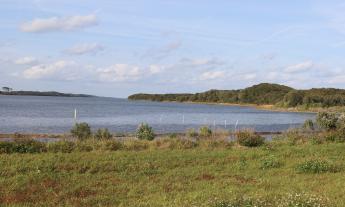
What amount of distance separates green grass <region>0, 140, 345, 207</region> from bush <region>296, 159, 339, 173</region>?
3cm

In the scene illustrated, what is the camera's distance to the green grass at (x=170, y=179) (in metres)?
10.4

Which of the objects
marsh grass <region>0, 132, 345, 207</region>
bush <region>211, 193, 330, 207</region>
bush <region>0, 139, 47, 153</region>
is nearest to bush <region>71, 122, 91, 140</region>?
marsh grass <region>0, 132, 345, 207</region>

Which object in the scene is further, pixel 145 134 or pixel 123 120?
pixel 123 120

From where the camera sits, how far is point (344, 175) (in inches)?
551

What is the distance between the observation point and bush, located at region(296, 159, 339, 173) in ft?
48.8

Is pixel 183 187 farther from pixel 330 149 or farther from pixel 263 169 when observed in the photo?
pixel 330 149

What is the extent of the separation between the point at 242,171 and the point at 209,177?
1575 millimetres

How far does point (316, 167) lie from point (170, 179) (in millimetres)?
4651

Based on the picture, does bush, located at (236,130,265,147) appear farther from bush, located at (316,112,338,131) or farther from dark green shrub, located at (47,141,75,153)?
bush, located at (316,112,338,131)

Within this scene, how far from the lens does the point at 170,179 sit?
13.4 metres

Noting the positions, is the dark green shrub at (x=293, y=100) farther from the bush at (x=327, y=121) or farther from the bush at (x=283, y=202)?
the bush at (x=283, y=202)

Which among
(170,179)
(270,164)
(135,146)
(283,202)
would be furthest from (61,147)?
(283,202)

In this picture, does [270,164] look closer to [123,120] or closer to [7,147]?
[7,147]

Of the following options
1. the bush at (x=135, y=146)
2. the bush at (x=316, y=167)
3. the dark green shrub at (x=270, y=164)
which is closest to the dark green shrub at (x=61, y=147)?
the bush at (x=135, y=146)
